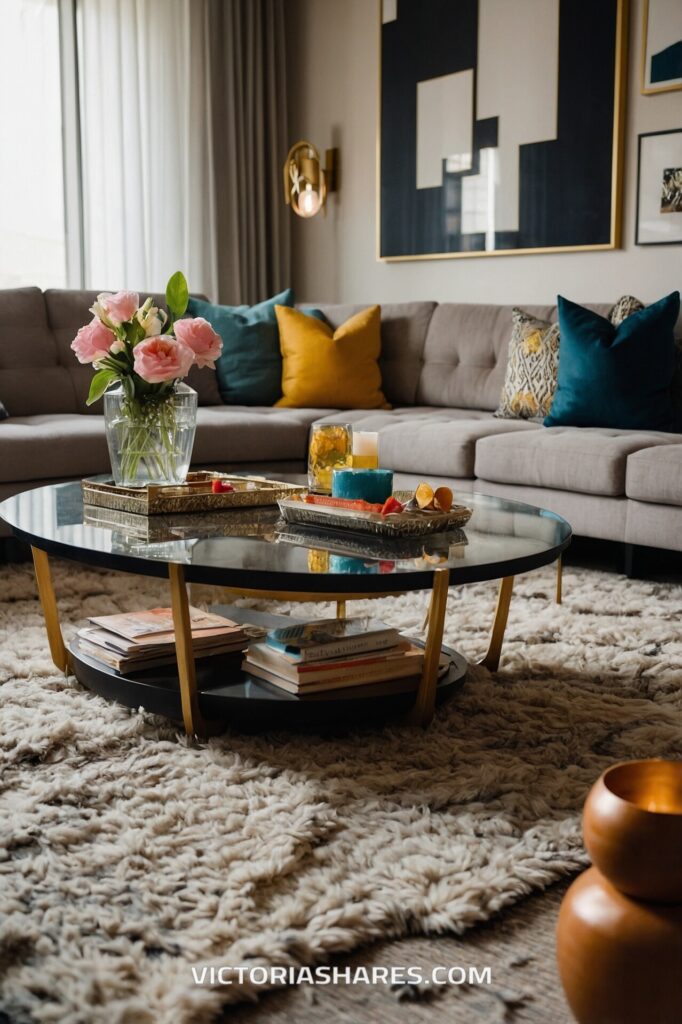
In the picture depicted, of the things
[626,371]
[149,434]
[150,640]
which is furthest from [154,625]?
[626,371]

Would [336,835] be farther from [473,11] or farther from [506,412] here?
[473,11]

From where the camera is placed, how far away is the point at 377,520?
6.52 feet

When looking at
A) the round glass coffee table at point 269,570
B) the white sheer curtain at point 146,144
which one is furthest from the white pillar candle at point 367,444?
the white sheer curtain at point 146,144

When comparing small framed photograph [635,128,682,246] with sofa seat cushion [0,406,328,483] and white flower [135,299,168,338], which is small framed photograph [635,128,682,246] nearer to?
sofa seat cushion [0,406,328,483]

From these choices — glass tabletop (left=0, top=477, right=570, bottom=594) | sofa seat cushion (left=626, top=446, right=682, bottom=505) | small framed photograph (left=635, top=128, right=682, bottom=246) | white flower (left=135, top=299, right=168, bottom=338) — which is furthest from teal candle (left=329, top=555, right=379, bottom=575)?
small framed photograph (left=635, top=128, right=682, bottom=246)

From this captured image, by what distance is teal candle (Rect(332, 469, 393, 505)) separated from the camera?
216 cm

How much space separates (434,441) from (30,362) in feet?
5.40

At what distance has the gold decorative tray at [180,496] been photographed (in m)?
2.26

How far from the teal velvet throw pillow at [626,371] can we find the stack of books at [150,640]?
1.93m

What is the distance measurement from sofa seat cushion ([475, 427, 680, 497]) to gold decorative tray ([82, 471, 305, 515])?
1.21 m

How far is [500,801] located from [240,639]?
26.7 inches

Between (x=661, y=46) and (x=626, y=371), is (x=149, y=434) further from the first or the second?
(x=661, y=46)

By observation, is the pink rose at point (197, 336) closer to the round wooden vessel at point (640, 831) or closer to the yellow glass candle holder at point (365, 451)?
the yellow glass candle holder at point (365, 451)

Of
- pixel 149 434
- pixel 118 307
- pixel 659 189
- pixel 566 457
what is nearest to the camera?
pixel 118 307
